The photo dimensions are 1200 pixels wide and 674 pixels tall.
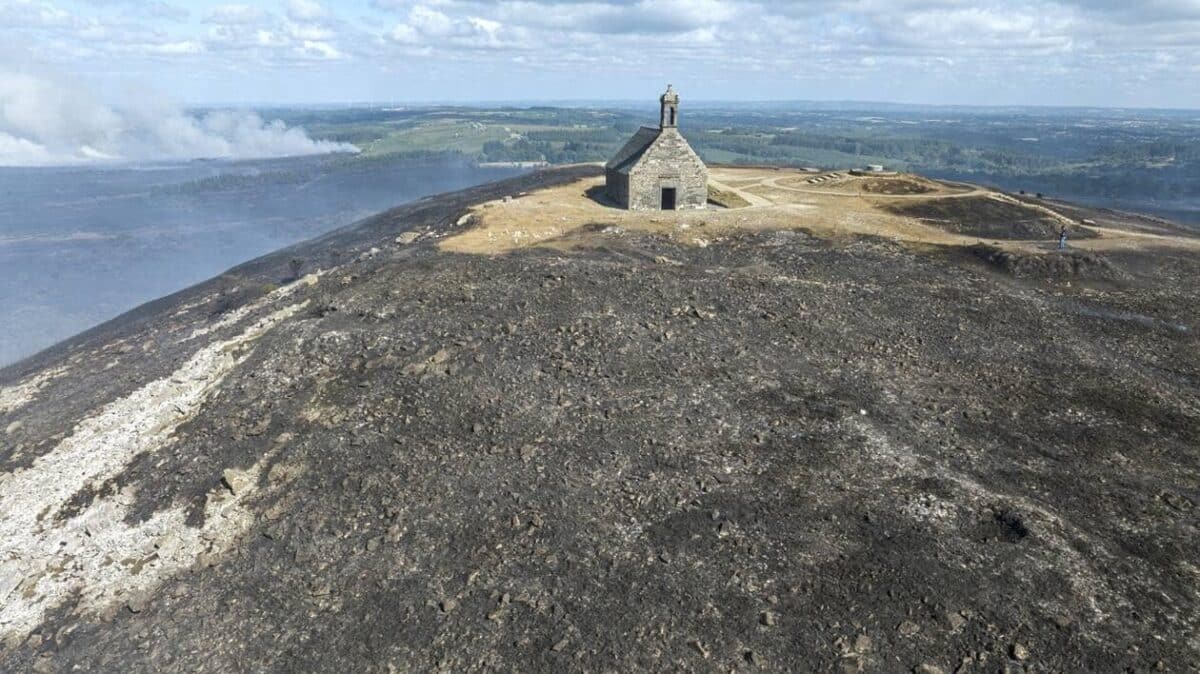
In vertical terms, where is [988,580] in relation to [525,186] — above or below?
below

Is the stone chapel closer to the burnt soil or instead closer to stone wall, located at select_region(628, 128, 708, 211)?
stone wall, located at select_region(628, 128, 708, 211)

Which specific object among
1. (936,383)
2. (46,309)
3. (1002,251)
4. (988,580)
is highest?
(1002,251)

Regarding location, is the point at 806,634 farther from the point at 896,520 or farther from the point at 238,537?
the point at 238,537

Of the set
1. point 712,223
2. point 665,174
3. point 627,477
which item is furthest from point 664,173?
point 627,477

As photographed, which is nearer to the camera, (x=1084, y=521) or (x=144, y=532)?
(x=1084, y=521)

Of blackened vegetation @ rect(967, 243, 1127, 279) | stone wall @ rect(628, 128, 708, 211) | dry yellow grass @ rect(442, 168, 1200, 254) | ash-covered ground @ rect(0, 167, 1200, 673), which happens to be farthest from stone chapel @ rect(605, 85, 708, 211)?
blackened vegetation @ rect(967, 243, 1127, 279)

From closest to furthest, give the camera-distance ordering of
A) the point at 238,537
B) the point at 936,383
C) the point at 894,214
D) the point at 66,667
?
the point at 66,667, the point at 238,537, the point at 936,383, the point at 894,214

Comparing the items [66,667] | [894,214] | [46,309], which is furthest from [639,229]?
[46,309]

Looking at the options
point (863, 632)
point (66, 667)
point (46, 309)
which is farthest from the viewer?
point (46, 309)

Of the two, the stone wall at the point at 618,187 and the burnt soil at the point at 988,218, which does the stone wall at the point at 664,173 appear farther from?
the burnt soil at the point at 988,218
